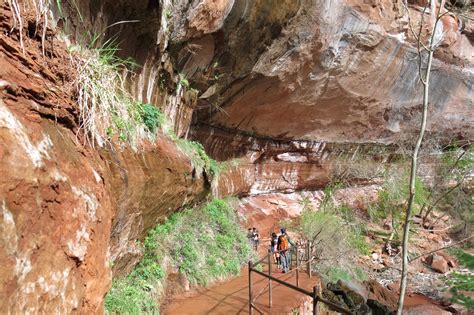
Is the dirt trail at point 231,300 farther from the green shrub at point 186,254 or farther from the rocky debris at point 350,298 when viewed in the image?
the rocky debris at point 350,298

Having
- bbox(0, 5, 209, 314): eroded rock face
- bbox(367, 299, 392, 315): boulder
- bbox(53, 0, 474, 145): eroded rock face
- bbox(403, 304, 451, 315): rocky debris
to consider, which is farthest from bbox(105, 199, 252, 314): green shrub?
bbox(403, 304, 451, 315): rocky debris

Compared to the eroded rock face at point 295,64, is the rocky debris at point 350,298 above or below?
below

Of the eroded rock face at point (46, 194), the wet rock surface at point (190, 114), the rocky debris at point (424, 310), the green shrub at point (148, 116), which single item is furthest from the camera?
the rocky debris at point (424, 310)

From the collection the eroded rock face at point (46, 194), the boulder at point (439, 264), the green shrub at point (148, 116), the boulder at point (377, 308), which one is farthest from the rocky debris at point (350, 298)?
the eroded rock face at point (46, 194)

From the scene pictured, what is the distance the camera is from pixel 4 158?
6.32 feet

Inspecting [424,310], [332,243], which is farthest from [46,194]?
[424,310]

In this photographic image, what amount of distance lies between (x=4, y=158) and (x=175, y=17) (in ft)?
18.3

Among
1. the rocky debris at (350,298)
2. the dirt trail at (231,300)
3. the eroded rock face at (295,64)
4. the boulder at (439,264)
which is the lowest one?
the boulder at (439,264)

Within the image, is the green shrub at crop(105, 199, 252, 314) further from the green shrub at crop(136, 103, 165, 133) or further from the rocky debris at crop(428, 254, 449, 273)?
the rocky debris at crop(428, 254, 449, 273)

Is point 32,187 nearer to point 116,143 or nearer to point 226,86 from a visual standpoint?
point 116,143

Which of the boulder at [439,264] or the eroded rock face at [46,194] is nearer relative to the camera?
the eroded rock face at [46,194]

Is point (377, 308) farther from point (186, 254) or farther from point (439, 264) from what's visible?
point (439, 264)

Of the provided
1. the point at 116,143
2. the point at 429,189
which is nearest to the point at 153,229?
the point at 116,143

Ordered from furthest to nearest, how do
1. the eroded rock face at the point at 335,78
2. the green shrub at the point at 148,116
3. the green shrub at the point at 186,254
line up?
A: the eroded rock face at the point at 335,78 < the green shrub at the point at 148,116 < the green shrub at the point at 186,254
